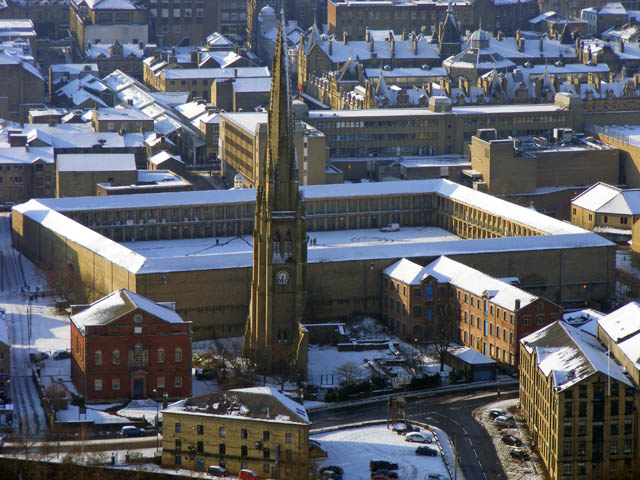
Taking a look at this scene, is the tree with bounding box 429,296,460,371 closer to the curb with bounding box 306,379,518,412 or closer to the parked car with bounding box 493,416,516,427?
the curb with bounding box 306,379,518,412

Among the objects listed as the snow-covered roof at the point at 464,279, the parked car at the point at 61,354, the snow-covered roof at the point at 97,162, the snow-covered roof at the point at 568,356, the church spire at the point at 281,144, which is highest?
the church spire at the point at 281,144

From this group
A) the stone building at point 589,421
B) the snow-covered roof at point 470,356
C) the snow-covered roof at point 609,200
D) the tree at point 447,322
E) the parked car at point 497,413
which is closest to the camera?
the stone building at point 589,421

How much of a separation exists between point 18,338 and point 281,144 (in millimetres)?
25065

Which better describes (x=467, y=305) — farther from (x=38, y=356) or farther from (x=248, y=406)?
(x=38, y=356)

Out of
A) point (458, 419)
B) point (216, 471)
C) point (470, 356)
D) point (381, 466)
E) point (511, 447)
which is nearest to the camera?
point (216, 471)

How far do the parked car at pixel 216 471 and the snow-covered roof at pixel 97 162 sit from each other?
72.9 meters

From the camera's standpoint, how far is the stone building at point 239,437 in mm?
105312

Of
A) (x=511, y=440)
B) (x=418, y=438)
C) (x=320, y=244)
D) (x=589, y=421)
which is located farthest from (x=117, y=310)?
(x=320, y=244)

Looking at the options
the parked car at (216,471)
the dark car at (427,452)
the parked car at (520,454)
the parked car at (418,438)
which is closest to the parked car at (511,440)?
the parked car at (520,454)

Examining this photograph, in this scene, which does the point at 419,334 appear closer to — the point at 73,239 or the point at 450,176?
the point at 73,239

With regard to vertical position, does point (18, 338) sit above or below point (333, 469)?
above

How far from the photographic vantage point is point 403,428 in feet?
372

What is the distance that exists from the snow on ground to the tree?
67.6 ft

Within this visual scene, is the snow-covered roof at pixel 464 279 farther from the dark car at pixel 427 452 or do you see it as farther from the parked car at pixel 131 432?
the parked car at pixel 131 432
